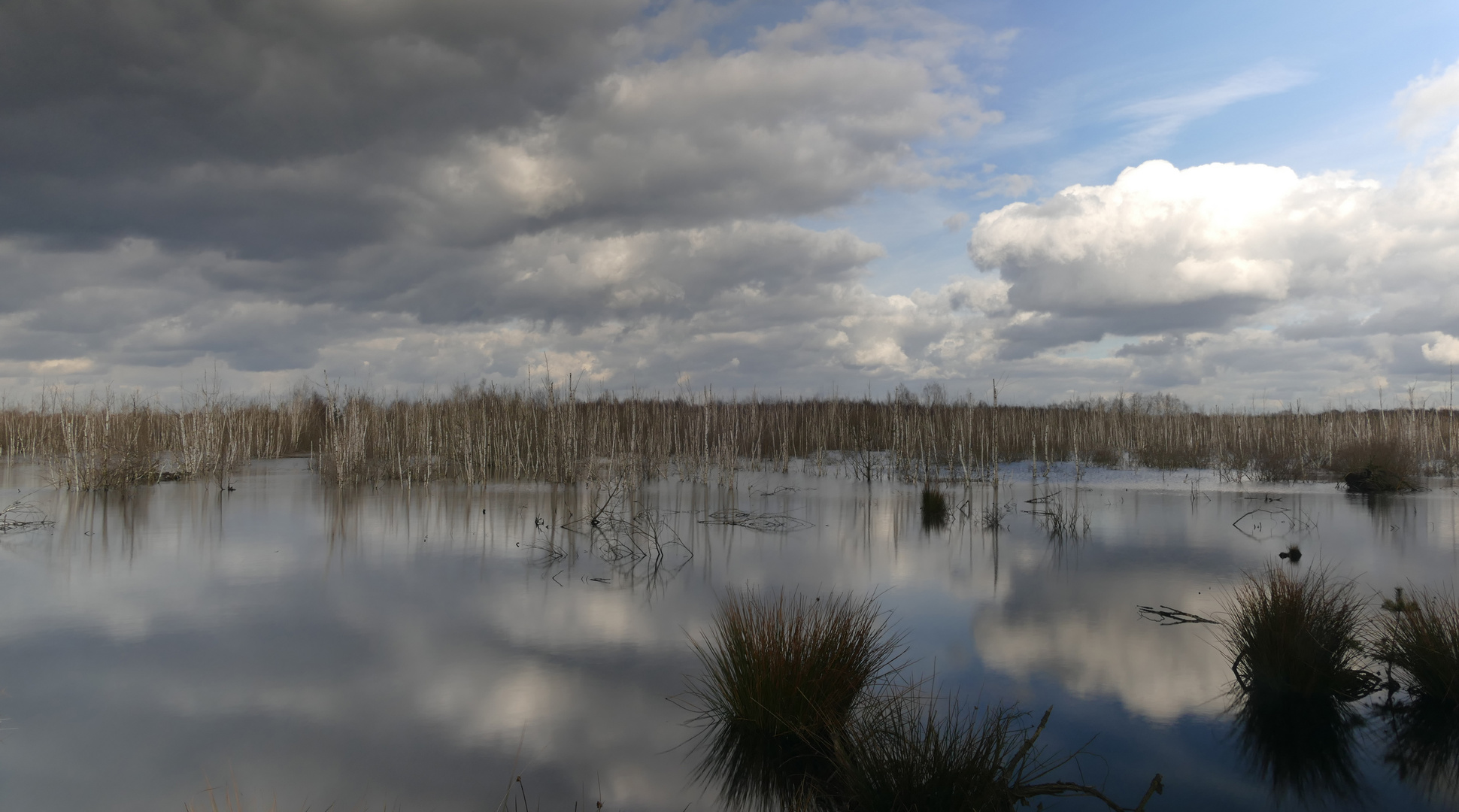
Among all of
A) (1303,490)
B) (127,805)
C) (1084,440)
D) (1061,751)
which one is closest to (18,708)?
(127,805)

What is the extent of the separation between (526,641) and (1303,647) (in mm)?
4915

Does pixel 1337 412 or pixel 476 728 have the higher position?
pixel 1337 412

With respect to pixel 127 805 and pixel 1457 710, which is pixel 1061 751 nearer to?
pixel 1457 710

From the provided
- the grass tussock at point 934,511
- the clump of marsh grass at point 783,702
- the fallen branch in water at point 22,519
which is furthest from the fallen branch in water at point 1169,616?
the fallen branch in water at point 22,519

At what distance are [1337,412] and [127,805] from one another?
3064cm

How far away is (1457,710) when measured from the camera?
13.0 ft

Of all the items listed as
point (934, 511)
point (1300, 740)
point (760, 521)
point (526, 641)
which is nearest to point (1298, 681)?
point (1300, 740)

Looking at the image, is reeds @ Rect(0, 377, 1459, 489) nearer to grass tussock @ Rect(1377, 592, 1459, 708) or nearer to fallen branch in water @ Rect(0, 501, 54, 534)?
fallen branch in water @ Rect(0, 501, 54, 534)

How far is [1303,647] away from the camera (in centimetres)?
420

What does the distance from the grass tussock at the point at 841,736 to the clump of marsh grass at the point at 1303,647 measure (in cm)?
151

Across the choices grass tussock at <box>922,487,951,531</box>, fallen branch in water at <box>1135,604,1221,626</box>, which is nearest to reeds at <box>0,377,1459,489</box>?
grass tussock at <box>922,487,951,531</box>

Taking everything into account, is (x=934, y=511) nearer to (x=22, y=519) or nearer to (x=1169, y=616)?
(x=1169, y=616)

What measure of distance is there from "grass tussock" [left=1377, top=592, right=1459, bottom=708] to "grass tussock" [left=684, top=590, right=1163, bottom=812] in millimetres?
2067

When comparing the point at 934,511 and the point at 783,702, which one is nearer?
the point at 783,702
